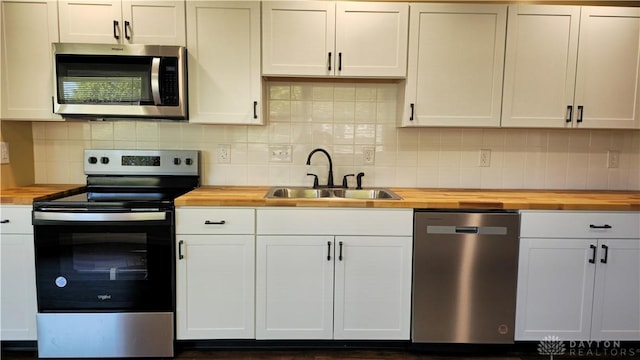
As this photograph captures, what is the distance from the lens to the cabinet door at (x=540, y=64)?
225 cm

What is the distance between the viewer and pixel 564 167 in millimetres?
2631

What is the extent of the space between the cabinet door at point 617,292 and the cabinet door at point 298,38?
1.87 meters

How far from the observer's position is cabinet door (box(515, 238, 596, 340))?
2.05m

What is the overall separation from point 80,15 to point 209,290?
175 cm

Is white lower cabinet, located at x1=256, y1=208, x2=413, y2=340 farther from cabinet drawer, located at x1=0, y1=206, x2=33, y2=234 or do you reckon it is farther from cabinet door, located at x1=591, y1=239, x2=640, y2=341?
cabinet drawer, located at x1=0, y1=206, x2=33, y2=234

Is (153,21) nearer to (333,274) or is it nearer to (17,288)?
(17,288)

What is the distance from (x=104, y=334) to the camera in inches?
79.1

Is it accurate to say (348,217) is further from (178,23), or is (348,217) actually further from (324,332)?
(178,23)

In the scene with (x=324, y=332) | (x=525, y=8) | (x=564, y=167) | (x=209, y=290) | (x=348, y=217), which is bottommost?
(x=324, y=332)

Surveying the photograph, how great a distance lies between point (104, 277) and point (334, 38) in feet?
6.05

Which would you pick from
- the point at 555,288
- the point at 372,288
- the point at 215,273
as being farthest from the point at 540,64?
the point at 215,273

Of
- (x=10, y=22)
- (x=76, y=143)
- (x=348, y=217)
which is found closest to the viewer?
(x=348, y=217)

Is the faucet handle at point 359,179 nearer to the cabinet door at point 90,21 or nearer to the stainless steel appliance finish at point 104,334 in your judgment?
the stainless steel appliance finish at point 104,334

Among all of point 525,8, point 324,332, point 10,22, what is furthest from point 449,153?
point 10,22
